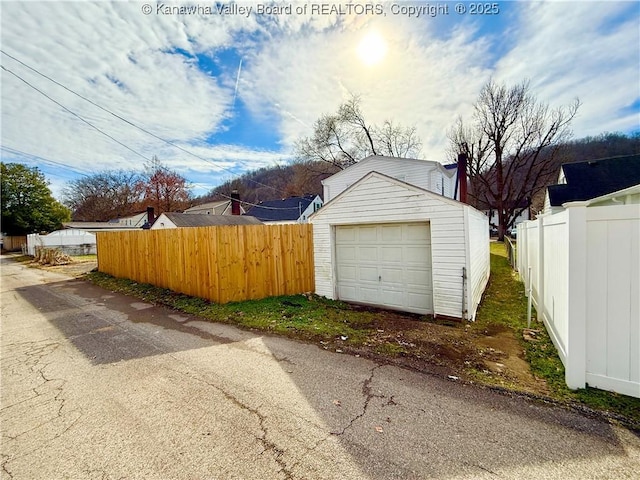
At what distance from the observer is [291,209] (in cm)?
3072

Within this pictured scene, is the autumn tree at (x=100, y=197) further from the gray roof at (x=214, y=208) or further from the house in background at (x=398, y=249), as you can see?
the house in background at (x=398, y=249)

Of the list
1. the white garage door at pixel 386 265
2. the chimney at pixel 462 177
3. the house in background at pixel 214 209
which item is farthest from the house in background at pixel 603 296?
the house in background at pixel 214 209

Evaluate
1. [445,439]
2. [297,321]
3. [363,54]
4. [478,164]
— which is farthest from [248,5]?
[478,164]

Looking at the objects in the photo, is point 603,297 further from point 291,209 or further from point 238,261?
point 291,209

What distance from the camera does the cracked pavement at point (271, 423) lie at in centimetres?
213

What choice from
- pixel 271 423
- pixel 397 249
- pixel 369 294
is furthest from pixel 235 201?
pixel 271 423

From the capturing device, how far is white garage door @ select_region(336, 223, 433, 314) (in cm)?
632

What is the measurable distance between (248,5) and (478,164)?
87.0ft

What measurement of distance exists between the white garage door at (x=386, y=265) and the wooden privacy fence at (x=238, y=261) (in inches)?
42.8

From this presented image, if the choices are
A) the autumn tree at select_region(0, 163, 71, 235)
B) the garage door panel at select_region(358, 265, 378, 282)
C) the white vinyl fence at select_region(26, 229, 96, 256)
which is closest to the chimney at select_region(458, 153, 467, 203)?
the garage door panel at select_region(358, 265, 378, 282)

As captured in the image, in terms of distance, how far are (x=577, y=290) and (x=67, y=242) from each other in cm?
3743

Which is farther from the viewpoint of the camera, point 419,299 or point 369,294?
point 369,294

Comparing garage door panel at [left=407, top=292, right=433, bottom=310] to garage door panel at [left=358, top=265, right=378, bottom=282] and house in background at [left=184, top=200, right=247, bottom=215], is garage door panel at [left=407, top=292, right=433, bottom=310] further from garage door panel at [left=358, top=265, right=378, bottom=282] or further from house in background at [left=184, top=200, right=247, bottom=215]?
house in background at [left=184, top=200, right=247, bottom=215]

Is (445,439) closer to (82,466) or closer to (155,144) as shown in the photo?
(82,466)
